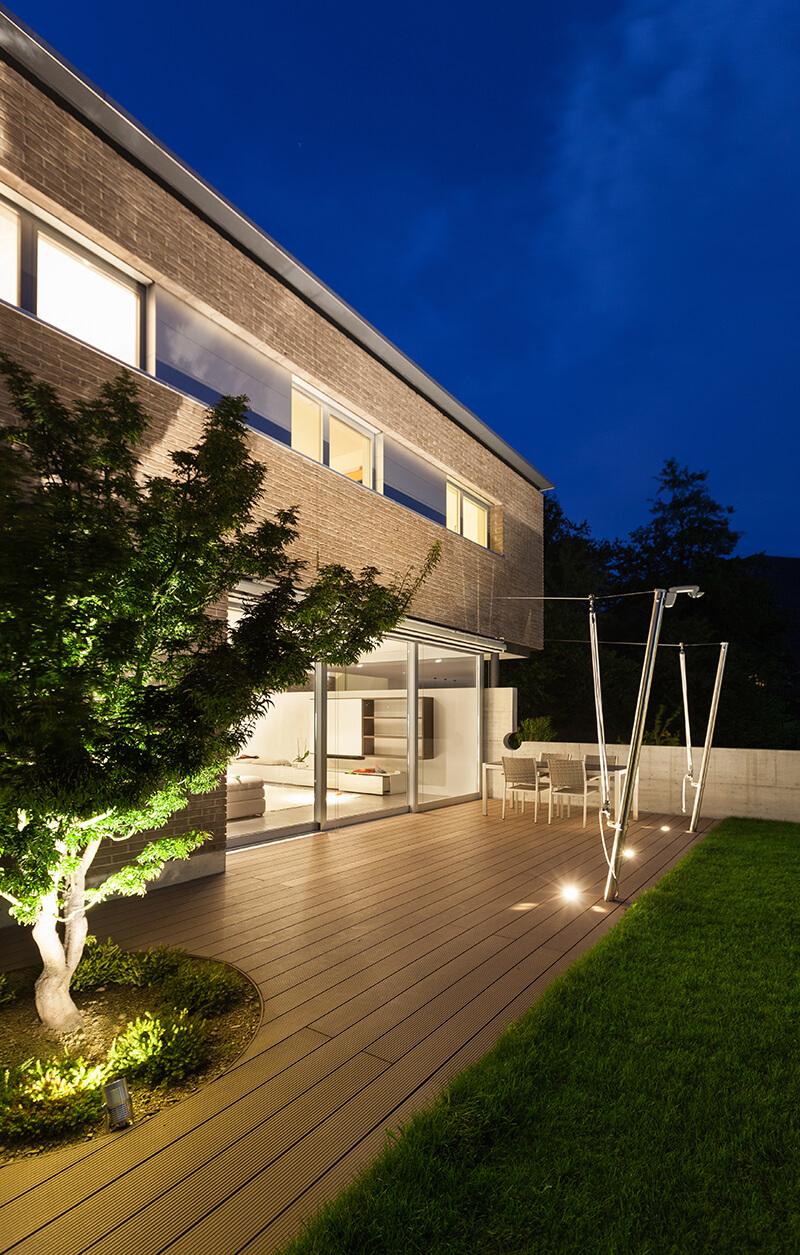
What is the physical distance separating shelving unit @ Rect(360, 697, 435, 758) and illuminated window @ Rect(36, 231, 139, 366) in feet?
18.0

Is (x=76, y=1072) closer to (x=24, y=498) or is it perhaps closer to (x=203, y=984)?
(x=203, y=984)

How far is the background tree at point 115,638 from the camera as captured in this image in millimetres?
2602

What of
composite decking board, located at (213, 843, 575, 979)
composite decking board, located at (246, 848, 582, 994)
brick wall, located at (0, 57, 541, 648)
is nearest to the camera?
composite decking board, located at (246, 848, 582, 994)

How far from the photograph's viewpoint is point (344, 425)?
29.6 feet

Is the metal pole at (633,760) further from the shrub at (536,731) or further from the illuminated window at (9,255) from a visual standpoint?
the shrub at (536,731)

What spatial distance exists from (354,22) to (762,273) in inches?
3106

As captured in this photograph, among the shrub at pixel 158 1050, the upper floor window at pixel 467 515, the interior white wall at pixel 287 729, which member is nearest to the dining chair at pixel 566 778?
the interior white wall at pixel 287 729

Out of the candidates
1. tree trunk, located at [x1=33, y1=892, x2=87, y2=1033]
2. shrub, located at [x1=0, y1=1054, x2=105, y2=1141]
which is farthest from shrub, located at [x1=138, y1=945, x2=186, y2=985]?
shrub, located at [x1=0, y1=1054, x2=105, y2=1141]

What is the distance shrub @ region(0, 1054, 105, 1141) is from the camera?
103 inches

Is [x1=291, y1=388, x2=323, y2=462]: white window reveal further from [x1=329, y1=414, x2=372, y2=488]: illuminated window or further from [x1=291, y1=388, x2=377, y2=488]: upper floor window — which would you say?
[x1=329, y1=414, x2=372, y2=488]: illuminated window

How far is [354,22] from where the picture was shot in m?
55.5

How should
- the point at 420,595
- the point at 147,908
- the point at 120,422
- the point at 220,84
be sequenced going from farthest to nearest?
the point at 220,84
the point at 420,595
the point at 147,908
the point at 120,422

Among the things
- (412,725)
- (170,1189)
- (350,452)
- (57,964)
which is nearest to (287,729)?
(412,725)

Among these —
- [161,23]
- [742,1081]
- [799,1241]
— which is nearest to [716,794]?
[742,1081]
